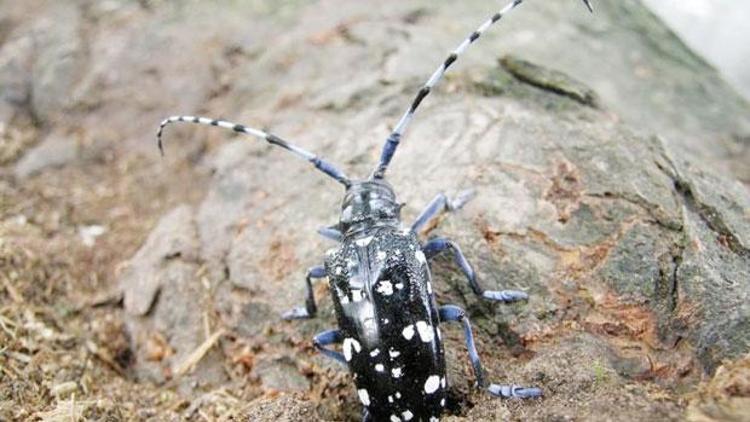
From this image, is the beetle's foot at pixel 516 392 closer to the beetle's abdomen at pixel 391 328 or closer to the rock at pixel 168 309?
the beetle's abdomen at pixel 391 328

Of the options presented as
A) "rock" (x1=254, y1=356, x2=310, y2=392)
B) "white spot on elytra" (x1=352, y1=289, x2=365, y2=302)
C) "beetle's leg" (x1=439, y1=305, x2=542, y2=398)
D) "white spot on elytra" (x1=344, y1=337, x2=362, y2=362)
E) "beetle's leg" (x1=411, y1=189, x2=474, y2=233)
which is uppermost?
"beetle's leg" (x1=411, y1=189, x2=474, y2=233)

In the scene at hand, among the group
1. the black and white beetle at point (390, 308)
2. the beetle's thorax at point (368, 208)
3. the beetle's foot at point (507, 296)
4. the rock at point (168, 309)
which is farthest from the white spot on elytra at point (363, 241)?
the rock at point (168, 309)

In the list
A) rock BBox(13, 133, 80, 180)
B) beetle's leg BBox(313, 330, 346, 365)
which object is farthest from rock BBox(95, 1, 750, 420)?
rock BBox(13, 133, 80, 180)

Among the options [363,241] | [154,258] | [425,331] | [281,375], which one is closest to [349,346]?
[425,331]

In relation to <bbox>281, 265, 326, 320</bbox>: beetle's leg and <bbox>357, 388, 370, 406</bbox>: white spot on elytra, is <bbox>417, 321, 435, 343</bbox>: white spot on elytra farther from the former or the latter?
<bbox>281, 265, 326, 320</bbox>: beetle's leg

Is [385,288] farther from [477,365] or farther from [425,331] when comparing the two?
[477,365]
